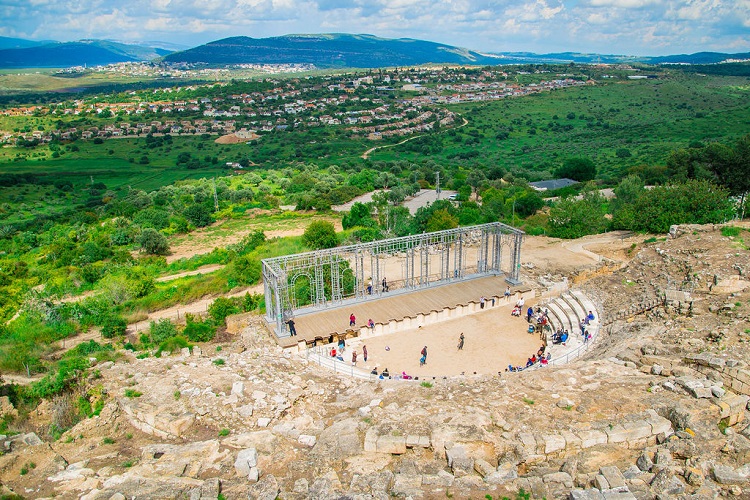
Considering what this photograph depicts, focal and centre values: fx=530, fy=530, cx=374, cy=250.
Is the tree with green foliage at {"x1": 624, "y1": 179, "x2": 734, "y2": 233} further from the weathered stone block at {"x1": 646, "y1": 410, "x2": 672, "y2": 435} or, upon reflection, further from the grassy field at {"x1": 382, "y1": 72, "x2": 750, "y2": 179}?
the grassy field at {"x1": 382, "y1": 72, "x2": 750, "y2": 179}

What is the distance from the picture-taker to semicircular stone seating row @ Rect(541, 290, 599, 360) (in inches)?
860

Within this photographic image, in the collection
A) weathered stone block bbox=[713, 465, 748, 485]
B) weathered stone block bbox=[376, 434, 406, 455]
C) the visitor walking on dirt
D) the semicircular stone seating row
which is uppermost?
weathered stone block bbox=[713, 465, 748, 485]

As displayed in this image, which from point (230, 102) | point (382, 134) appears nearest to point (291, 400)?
point (382, 134)

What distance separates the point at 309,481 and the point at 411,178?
58.8 metres

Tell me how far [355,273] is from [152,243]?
935 inches

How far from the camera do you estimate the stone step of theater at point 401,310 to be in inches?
883

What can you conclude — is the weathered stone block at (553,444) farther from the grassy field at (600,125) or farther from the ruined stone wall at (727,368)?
the grassy field at (600,125)

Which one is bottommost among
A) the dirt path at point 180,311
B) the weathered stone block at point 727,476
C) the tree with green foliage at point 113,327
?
the dirt path at point 180,311

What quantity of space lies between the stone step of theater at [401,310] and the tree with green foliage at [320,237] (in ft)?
35.4

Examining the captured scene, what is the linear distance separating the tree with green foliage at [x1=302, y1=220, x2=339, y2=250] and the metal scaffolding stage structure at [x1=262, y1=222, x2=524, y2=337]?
503 cm

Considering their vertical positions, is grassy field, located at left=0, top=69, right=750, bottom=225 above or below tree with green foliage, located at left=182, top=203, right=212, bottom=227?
above

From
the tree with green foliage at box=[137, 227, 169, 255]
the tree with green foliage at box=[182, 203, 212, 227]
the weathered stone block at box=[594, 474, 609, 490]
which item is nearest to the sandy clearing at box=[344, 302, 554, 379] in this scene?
the weathered stone block at box=[594, 474, 609, 490]

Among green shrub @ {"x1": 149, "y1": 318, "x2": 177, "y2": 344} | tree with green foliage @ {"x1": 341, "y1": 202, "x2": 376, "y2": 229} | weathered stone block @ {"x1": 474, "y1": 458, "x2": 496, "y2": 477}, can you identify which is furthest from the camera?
tree with green foliage @ {"x1": 341, "y1": 202, "x2": 376, "y2": 229}

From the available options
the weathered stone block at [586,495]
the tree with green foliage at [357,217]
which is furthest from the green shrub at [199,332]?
the tree with green foliage at [357,217]
